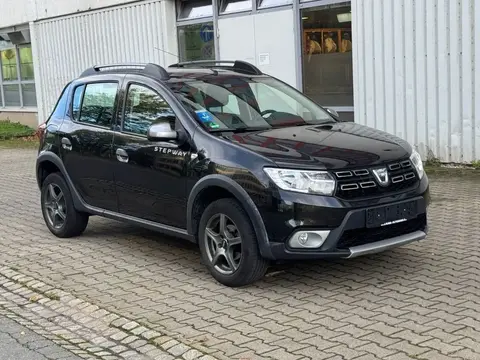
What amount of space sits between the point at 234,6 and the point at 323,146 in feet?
30.1

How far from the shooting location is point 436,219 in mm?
7730

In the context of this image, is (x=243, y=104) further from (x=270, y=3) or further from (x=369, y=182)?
(x=270, y=3)

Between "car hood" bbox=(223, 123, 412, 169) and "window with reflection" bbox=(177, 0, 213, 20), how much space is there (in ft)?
30.0

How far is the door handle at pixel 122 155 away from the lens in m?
6.52

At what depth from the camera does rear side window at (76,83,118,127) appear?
6935 mm

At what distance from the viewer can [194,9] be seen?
15.1 metres

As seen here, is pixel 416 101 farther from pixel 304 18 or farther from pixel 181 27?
pixel 181 27

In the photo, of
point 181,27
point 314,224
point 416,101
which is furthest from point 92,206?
point 181,27

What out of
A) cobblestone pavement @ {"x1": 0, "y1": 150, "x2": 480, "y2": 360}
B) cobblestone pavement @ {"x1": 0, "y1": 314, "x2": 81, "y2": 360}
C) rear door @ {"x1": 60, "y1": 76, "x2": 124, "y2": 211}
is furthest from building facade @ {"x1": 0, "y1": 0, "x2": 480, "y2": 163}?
cobblestone pavement @ {"x1": 0, "y1": 314, "x2": 81, "y2": 360}

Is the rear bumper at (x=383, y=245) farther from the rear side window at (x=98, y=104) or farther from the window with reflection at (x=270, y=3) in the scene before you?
the window with reflection at (x=270, y=3)

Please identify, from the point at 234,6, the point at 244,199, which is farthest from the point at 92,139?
the point at 234,6

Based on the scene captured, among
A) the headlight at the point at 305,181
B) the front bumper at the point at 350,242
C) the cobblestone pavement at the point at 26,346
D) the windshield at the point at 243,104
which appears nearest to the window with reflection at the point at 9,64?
the windshield at the point at 243,104

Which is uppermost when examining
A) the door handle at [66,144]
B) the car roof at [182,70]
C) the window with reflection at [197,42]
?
the window with reflection at [197,42]

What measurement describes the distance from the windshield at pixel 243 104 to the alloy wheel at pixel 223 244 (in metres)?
0.83
